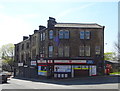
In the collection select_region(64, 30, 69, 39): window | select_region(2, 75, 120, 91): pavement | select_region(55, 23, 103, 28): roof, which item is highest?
select_region(55, 23, 103, 28): roof

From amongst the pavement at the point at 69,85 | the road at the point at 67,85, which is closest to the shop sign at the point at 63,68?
the pavement at the point at 69,85

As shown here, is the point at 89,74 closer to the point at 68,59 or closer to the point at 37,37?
the point at 68,59

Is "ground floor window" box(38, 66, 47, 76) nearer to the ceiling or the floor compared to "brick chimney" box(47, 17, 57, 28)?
nearer to the floor

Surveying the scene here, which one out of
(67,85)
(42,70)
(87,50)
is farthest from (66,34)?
(67,85)

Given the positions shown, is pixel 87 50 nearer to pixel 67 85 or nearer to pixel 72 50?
pixel 72 50

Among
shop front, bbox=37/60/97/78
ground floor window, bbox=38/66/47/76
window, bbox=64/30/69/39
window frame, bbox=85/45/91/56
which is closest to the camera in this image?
shop front, bbox=37/60/97/78

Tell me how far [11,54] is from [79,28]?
49.2 m

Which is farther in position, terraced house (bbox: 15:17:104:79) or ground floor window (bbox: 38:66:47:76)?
ground floor window (bbox: 38:66:47:76)

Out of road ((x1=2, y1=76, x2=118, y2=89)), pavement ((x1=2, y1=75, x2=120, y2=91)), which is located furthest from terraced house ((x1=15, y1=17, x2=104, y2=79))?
road ((x1=2, y1=76, x2=118, y2=89))

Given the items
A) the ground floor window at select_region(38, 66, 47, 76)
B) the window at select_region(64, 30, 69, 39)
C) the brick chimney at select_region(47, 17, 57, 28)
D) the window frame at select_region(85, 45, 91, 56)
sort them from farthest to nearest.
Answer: the brick chimney at select_region(47, 17, 57, 28)
the ground floor window at select_region(38, 66, 47, 76)
the window at select_region(64, 30, 69, 39)
the window frame at select_region(85, 45, 91, 56)

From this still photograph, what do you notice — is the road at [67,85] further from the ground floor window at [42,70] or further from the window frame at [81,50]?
the ground floor window at [42,70]

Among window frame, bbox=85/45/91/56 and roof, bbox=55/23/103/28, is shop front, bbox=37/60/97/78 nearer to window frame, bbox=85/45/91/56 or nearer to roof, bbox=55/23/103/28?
window frame, bbox=85/45/91/56

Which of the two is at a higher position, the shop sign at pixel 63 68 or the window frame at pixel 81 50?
the window frame at pixel 81 50

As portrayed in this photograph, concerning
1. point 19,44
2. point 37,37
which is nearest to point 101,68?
point 37,37
